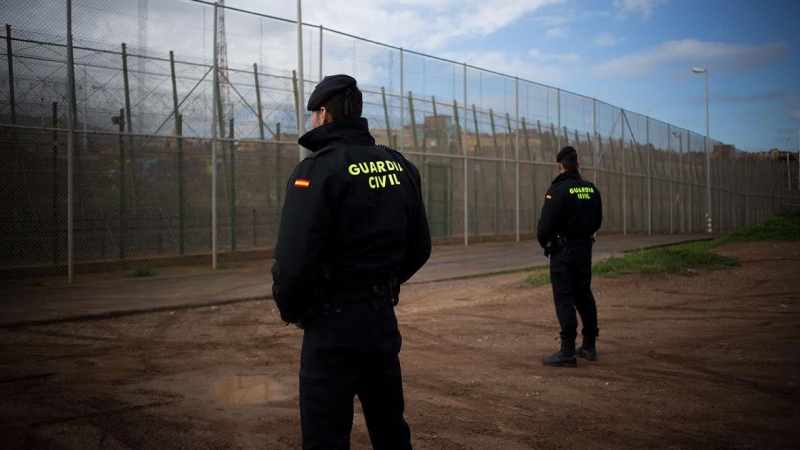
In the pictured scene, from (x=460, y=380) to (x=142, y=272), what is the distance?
985cm

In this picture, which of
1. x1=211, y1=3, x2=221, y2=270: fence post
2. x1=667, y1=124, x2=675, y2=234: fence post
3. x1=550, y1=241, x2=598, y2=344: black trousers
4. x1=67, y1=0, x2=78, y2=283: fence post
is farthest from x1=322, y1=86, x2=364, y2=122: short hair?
x1=667, y1=124, x2=675, y2=234: fence post

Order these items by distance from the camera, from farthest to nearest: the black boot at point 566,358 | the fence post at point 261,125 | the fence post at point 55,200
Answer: the fence post at point 261,125
the fence post at point 55,200
the black boot at point 566,358

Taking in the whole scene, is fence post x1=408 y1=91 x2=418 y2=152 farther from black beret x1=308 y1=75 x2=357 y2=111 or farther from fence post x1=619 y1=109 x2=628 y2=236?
black beret x1=308 y1=75 x2=357 y2=111

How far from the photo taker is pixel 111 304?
9.93 meters

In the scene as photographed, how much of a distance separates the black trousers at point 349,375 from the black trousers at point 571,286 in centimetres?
358

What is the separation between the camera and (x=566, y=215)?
251 inches

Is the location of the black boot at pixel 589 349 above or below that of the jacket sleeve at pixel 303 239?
below

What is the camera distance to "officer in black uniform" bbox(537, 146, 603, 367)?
20.5ft

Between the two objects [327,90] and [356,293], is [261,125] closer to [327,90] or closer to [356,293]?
[327,90]

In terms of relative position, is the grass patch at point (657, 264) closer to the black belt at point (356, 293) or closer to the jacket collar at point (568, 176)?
the jacket collar at point (568, 176)

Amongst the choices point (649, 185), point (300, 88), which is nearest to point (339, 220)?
point (300, 88)

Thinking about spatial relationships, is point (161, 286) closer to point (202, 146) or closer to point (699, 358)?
point (202, 146)

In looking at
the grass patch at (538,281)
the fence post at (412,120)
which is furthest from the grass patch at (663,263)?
the fence post at (412,120)

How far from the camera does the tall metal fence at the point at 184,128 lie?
41.9 ft
